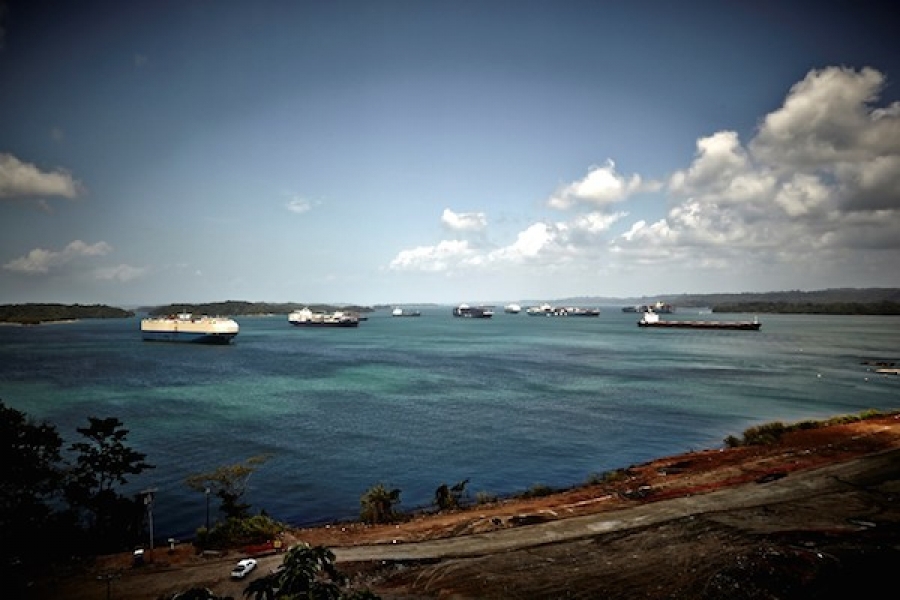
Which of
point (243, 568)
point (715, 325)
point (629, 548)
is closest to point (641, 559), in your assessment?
point (629, 548)

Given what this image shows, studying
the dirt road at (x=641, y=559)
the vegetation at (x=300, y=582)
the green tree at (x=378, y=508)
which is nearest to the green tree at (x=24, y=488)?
the dirt road at (x=641, y=559)

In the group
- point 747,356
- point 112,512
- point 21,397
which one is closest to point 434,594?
point 112,512

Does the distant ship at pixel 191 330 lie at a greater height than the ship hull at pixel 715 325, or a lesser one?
greater

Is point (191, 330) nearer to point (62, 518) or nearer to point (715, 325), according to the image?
point (62, 518)

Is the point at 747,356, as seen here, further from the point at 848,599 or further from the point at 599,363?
the point at 848,599

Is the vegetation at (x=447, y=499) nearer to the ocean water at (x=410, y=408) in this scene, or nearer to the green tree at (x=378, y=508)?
the ocean water at (x=410, y=408)
